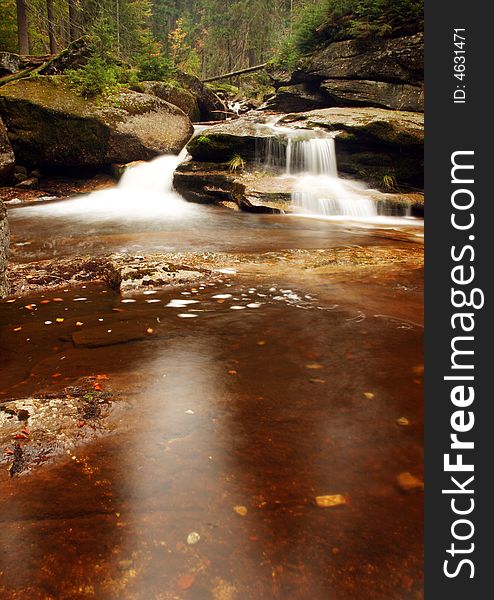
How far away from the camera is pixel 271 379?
280cm

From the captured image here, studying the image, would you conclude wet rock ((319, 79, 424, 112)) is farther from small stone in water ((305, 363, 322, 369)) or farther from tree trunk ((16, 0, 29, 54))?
small stone in water ((305, 363, 322, 369))

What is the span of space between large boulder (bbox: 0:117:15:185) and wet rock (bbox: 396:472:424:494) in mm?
14514

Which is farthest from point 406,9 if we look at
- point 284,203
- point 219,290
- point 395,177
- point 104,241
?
point 219,290

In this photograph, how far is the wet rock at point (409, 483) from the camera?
1.86 meters

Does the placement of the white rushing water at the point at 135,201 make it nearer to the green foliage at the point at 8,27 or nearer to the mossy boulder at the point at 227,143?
the mossy boulder at the point at 227,143

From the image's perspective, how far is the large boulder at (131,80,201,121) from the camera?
17.3 meters

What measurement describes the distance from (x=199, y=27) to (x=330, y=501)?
47954mm

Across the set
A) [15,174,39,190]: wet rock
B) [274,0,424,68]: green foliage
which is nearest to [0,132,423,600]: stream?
[15,174,39,190]: wet rock

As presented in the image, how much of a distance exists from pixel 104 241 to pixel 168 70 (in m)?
16.3

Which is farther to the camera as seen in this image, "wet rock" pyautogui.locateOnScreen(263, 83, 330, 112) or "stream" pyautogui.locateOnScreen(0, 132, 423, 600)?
"wet rock" pyautogui.locateOnScreen(263, 83, 330, 112)

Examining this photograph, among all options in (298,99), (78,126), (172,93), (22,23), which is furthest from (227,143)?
(22,23)

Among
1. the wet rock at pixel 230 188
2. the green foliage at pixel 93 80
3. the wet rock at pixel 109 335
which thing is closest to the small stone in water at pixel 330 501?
the wet rock at pixel 109 335

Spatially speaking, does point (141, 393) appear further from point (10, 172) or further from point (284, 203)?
point (10, 172)

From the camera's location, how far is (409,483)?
190cm
